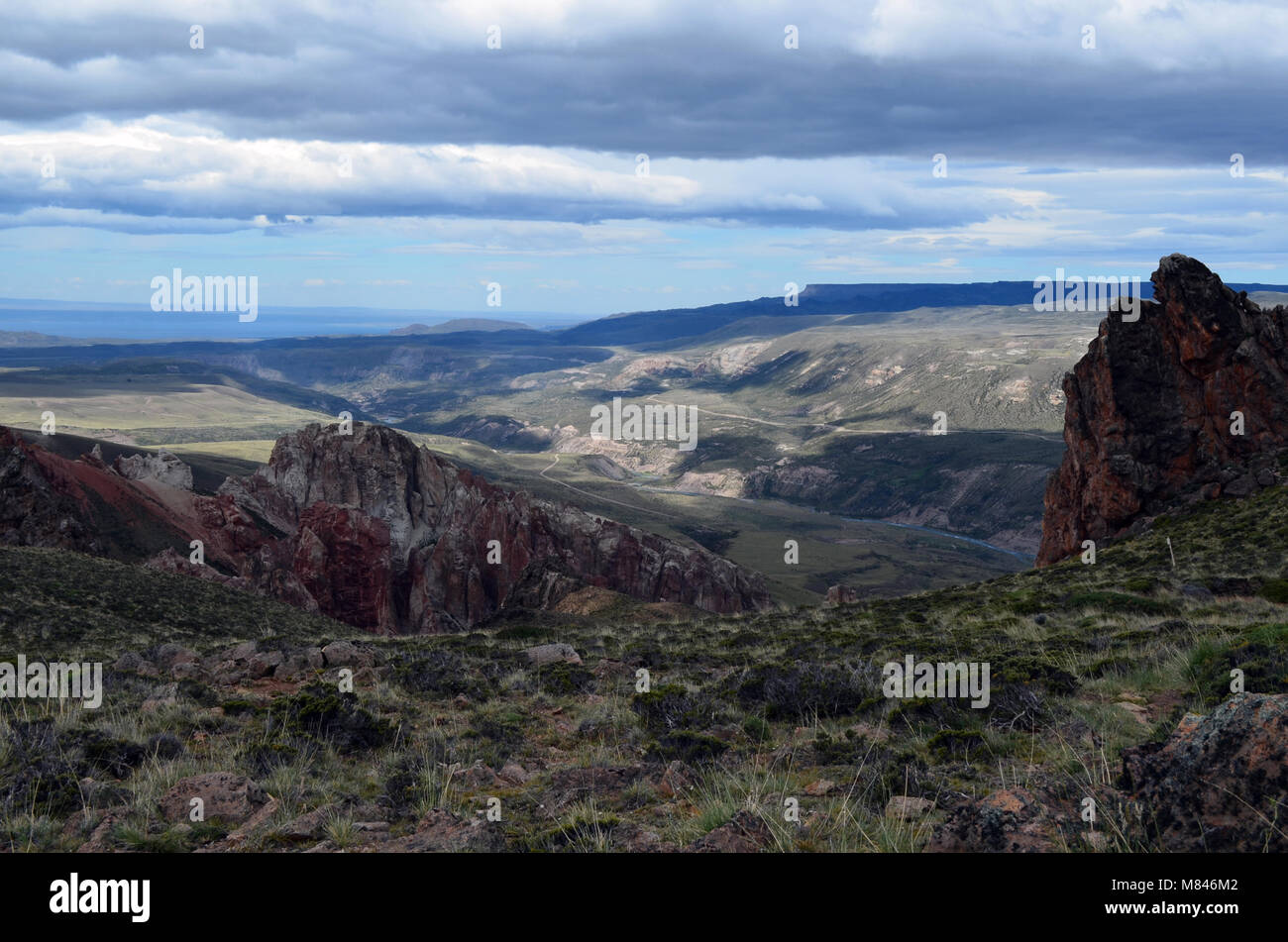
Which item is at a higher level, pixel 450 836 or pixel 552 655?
pixel 450 836

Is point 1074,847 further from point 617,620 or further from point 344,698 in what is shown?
point 617,620

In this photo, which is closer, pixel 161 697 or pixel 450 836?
pixel 450 836

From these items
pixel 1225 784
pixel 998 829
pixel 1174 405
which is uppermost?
pixel 1174 405

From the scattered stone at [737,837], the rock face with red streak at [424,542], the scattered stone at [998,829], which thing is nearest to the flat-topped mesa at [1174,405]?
the rock face with red streak at [424,542]

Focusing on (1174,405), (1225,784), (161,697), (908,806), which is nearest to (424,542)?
(1174,405)

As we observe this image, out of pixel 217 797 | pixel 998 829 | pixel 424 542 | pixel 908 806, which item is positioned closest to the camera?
pixel 998 829

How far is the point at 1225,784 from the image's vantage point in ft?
19.9

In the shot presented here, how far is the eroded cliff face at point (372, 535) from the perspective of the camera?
172ft

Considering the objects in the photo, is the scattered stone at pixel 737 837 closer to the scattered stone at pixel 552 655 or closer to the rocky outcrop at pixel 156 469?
the scattered stone at pixel 552 655

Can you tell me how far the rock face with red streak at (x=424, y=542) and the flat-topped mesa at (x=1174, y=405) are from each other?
30.9 metres

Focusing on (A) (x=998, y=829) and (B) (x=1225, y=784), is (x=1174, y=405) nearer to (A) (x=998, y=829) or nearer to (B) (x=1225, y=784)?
(B) (x=1225, y=784)

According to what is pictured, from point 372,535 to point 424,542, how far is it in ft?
30.0
